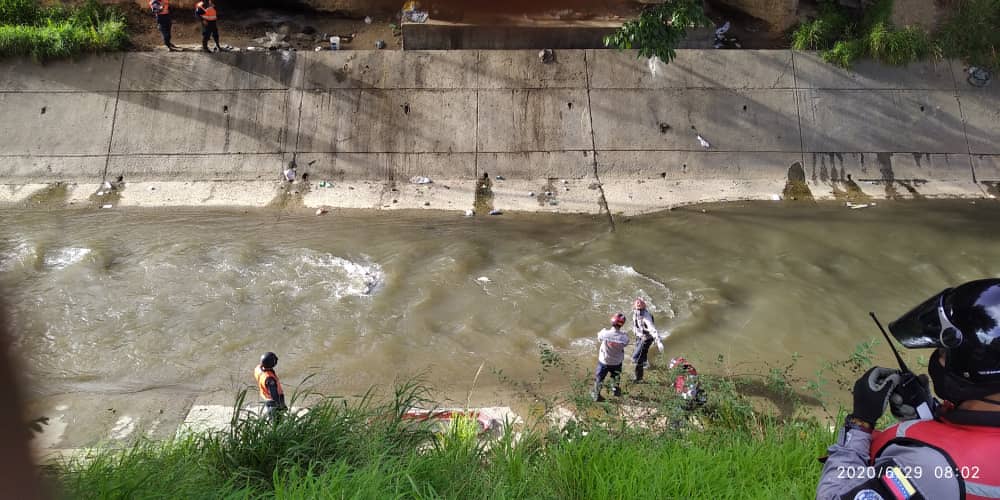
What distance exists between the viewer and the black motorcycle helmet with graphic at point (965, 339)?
2.05 metres

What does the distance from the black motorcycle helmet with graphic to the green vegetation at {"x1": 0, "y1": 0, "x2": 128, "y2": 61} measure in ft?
41.3

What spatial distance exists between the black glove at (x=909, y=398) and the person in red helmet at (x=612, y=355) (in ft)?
12.6

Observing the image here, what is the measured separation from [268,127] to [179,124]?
150 centimetres

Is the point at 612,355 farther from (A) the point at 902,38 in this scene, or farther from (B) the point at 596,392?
(A) the point at 902,38

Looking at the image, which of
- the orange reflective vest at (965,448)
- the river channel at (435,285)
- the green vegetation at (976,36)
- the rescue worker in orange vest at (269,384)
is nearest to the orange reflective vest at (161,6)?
the river channel at (435,285)

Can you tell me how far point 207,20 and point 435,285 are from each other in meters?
6.44

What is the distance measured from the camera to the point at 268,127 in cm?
1080

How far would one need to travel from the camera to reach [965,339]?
2.10 m

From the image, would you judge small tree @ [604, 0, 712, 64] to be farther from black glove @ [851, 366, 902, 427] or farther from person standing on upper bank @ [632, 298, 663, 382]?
black glove @ [851, 366, 902, 427]

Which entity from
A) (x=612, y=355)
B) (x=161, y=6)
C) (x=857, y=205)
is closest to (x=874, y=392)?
(x=612, y=355)

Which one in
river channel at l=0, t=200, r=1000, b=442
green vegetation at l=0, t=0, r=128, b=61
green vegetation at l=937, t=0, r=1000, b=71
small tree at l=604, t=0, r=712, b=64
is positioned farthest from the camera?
green vegetation at l=937, t=0, r=1000, b=71

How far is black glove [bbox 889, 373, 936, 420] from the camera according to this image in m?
2.33

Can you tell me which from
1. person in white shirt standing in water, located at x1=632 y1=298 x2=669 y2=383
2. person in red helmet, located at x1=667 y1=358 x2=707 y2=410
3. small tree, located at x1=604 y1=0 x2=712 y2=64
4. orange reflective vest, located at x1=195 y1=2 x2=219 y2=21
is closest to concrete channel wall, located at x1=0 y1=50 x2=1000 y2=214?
orange reflective vest, located at x1=195 y1=2 x2=219 y2=21
